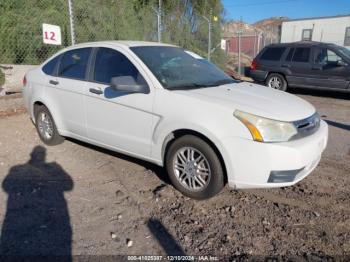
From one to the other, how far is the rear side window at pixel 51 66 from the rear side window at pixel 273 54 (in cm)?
854

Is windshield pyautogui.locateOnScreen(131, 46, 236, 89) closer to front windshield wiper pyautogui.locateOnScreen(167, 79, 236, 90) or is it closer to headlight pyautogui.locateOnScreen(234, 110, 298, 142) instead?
front windshield wiper pyautogui.locateOnScreen(167, 79, 236, 90)

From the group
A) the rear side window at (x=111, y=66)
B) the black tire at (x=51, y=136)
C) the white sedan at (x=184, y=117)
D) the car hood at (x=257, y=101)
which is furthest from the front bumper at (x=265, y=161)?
the black tire at (x=51, y=136)

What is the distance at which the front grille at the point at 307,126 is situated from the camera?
3416 millimetres

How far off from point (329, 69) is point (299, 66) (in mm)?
1024

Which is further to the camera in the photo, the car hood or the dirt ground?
the car hood

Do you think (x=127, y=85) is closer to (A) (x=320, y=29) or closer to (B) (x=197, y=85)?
(B) (x=197, y=85)

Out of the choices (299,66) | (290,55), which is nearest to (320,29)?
(290,55)

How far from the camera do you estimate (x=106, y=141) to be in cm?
444

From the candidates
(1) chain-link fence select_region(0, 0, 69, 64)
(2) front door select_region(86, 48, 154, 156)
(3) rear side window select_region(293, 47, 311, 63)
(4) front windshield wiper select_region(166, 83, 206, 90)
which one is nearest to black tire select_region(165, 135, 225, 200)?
(2) front door select_region(86, 48, 154, 156)

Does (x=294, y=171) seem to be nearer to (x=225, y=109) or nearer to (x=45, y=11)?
(x=225, y=109)

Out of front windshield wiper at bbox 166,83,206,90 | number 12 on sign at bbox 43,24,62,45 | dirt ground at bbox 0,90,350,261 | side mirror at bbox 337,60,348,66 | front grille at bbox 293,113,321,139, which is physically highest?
number 12 on sign at bbox 43,24,62,45

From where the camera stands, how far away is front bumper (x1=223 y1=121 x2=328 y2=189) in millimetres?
3207

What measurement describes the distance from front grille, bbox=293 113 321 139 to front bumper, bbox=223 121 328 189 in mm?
74

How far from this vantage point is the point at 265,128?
3.24m
